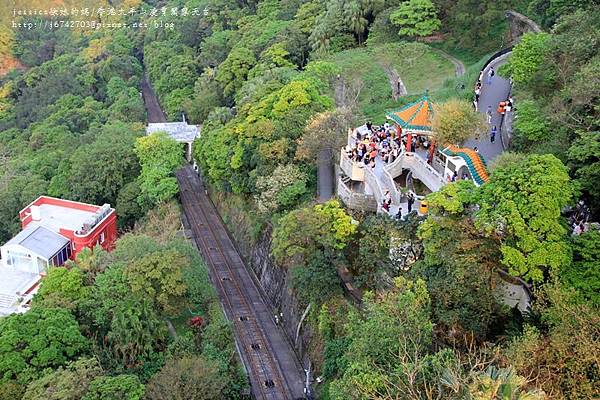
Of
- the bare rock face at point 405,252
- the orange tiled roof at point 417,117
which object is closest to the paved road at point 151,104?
the orange tiled roof at point 417,117

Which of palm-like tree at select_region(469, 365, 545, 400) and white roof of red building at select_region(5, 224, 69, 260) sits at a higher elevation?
palm-like tree at select_region(469, 365, 545, 400)

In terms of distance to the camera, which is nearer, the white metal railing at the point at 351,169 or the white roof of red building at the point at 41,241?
the white metal railing at the point at 351,169

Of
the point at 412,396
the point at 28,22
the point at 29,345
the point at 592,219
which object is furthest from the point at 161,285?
the point at 28,22

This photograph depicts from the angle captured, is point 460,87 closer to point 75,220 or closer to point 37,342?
point 75,220

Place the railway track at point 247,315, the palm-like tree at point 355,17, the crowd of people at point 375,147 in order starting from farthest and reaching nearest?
the palm-like tree at point 355,17 < the crowd of people at point 375,147 < the railway track at point 247,315

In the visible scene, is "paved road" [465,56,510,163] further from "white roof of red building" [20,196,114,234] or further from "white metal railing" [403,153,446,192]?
"white roof of red building" [20,196,114,234]

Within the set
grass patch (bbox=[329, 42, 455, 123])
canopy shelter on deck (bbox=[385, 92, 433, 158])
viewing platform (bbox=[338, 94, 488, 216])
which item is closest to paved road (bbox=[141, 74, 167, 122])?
grass patch (bbox=[329, 42, 455, 123])

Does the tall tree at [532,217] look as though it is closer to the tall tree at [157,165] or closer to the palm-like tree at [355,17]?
the tall tree at [157,165]
